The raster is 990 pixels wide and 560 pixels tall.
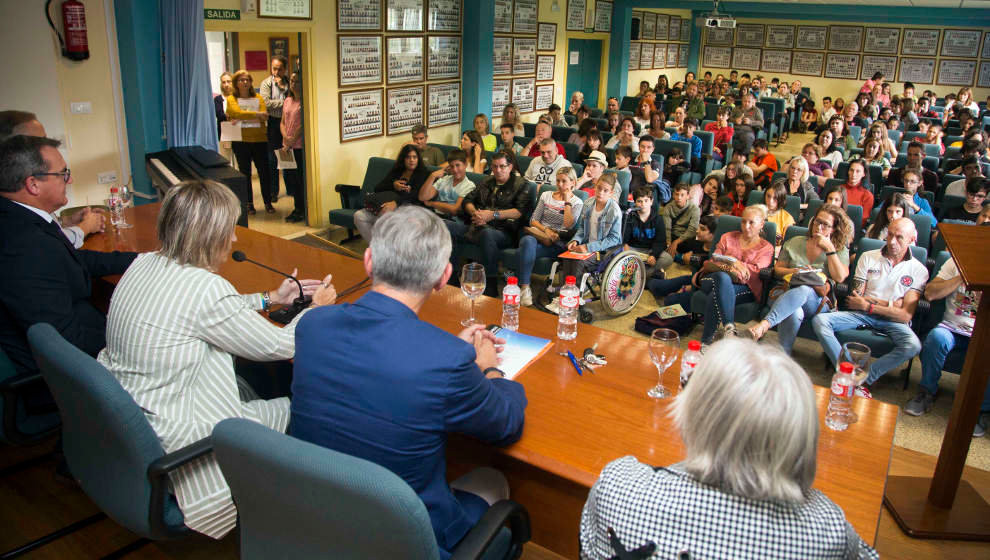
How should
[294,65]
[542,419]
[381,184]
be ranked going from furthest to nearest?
[294,65], [381,184], [542,419]

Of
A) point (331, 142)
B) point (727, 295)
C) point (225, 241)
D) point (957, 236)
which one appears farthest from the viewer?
point (331, 142)

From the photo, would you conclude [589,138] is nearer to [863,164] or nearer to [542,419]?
[863,164]

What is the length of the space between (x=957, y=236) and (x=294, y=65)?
784cm

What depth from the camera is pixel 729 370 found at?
135cm

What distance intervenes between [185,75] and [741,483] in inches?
211

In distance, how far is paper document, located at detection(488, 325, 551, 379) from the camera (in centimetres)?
236

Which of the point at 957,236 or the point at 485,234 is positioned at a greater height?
the point at 957,236

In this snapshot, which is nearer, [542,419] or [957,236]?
[542,419]

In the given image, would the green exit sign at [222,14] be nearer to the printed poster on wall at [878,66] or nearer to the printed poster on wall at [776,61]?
the printed poster on wall at [776,61]

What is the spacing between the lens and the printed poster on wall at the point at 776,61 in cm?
1833

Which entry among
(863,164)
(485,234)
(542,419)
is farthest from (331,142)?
(542,419)

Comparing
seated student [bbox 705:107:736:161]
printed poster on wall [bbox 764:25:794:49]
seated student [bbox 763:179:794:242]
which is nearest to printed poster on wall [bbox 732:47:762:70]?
printed poster on wall [bbox 764:25:794:49]

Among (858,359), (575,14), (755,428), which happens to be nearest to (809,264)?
(858,359)

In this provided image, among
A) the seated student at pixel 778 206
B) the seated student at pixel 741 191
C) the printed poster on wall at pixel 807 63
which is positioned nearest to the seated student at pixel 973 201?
the seated student at pixel 778 206
